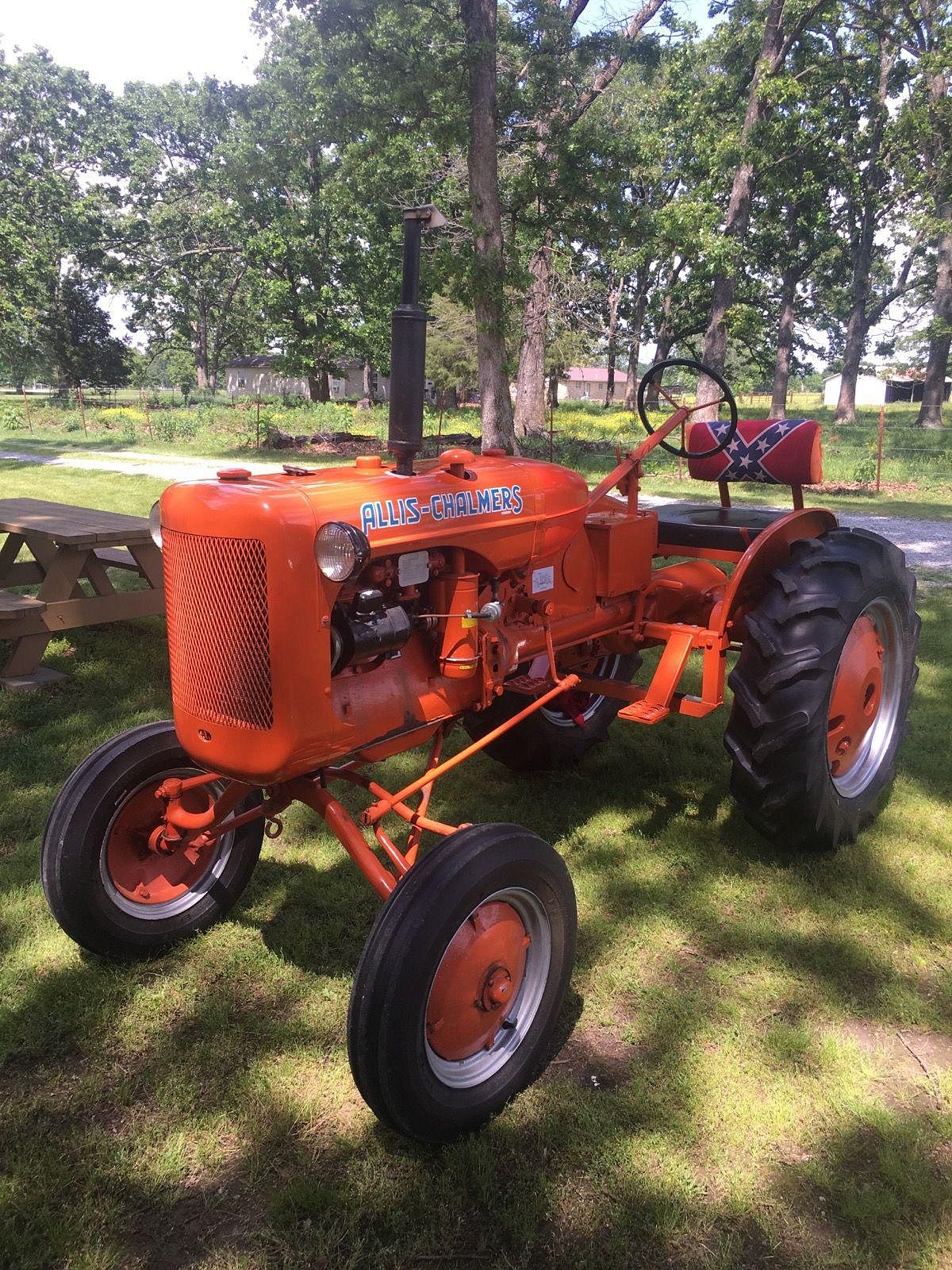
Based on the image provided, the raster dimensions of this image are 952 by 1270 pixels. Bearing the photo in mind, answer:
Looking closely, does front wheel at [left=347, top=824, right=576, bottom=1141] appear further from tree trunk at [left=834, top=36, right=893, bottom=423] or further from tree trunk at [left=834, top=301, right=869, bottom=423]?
tree trunk at [left=834, top=301, right=869, bottom=423]

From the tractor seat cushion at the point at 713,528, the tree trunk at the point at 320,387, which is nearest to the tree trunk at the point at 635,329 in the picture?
the tree trunk at the point at 320,387

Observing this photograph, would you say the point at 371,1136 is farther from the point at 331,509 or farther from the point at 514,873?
the point at 331,509

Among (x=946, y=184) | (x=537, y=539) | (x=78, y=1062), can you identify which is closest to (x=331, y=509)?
(x=537, y=539)

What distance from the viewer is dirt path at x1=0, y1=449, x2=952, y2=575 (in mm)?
8477

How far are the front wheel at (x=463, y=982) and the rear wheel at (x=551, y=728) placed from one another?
131 centimetres

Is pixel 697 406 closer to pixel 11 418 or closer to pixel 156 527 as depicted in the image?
pixel 156 527

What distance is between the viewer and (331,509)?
83.4 inches

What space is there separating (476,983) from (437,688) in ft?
2.73

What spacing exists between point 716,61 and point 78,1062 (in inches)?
1150

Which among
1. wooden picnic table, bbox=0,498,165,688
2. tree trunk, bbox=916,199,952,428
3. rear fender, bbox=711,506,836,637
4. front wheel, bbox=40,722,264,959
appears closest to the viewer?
front wheel, bbox=40,722,264,959

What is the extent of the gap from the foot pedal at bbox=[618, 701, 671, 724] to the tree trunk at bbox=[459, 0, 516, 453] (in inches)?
365

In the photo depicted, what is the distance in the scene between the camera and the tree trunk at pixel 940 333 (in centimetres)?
2409

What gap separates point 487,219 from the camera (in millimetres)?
11391

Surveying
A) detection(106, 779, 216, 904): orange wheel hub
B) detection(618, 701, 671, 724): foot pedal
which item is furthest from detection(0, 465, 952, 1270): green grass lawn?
detection(618, 701, 671, 724): foot pedal
